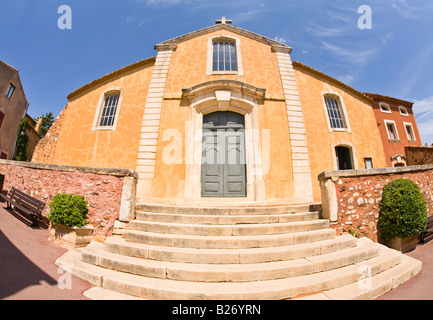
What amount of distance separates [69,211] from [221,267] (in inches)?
143

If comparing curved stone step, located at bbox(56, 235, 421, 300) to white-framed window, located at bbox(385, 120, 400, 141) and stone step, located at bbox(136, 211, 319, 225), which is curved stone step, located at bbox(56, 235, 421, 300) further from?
white-framed window, located at bbox(385, 120, 400, 141)

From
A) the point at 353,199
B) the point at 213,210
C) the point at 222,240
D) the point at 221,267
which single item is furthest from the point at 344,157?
the point at 221,267

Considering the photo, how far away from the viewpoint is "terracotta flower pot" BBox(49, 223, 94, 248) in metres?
4.02

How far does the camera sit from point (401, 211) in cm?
437

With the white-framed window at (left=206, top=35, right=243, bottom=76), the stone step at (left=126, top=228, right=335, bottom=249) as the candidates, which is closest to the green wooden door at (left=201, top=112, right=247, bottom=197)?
the white-framed window at (left=206, top=35, right=243, bottom=76)

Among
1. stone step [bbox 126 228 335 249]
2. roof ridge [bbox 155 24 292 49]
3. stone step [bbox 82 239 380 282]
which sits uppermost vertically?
roof ridge [bbox 155 24 292 49]

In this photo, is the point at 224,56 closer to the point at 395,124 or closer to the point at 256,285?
the point at 256,285

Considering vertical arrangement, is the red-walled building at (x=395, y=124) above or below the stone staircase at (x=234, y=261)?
above

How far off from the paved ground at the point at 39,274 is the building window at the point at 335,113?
5.90m

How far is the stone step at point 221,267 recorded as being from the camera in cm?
278

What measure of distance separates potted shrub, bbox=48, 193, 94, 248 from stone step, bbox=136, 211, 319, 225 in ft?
3.84

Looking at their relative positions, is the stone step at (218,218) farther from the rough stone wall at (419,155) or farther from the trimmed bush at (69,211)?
the rough stone wall at (419,155)

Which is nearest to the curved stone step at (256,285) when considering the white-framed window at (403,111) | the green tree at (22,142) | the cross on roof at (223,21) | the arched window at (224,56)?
the arched window at (224,56)
